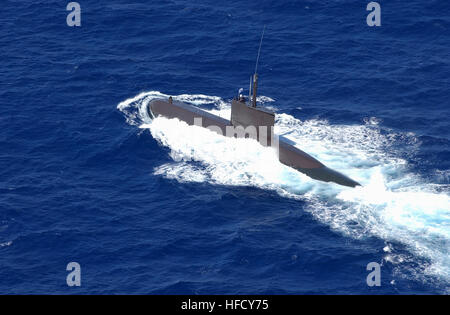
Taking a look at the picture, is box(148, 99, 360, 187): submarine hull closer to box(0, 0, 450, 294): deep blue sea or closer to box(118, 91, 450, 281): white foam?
box(118, 91, 450, 281): white foam

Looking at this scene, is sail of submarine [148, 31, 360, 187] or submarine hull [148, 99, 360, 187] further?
sail of submarine [148, 31, 360, 187]


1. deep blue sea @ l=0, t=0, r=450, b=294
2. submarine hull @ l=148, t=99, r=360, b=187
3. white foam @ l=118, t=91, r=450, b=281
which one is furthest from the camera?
submarine hull @ l=148, t=99, r=360, b=187

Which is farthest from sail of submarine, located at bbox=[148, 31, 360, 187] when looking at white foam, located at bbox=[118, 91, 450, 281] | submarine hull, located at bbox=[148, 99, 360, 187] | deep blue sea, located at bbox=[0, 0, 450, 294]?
deep blue sea, located at bbox=[0, 0, 450, 294]

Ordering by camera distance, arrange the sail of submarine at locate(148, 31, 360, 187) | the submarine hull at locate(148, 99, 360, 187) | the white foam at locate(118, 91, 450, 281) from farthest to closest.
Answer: the sail of submarine at locate(148, 31, 360, 187) → the submarine hull at locate(148, 99, 360, 187) → the white foam at locate(118, 91, 450, 281)

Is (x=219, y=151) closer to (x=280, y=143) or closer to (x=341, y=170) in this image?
(x=280, y=143)

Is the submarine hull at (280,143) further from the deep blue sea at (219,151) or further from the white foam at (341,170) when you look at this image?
the deep blue sea at (219,151)

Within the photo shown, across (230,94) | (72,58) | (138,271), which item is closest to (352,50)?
(230,94)

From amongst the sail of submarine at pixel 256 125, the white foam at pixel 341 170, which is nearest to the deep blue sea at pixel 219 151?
the white foam at pixel 341 170

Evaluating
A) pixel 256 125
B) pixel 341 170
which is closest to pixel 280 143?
pixel 256 125
